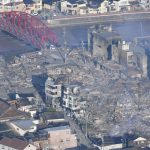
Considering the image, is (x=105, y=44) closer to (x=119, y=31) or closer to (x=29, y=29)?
(x=29, y=29)

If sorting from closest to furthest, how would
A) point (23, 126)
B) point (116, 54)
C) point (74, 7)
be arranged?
1. point (23, 126)
2. point (116, 54)
3. point (74, 7)

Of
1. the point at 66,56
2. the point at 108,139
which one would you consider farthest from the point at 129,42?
the point at 108,139

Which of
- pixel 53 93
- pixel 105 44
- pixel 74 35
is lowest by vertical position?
pixel 74 35

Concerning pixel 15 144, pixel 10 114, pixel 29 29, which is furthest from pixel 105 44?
pixel 15 144

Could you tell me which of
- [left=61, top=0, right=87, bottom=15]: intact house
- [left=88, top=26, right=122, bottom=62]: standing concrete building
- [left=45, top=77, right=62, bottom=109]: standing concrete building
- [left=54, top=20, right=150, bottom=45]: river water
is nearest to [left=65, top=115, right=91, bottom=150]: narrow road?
Result: [left=45, top=77, right=62, bottom=109]: standing concrete building

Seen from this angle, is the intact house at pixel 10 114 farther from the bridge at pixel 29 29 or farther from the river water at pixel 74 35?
the bridge at pixel 29 29

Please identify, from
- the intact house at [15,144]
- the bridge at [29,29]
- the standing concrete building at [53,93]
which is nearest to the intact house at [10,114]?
the standing concrete building at [53,93]
